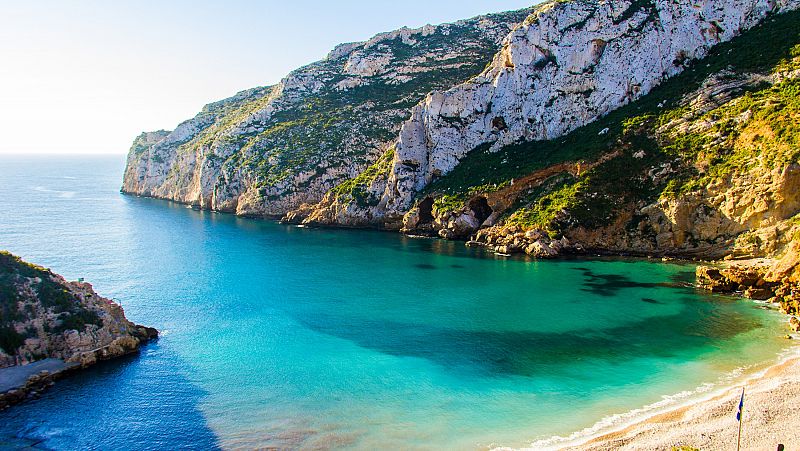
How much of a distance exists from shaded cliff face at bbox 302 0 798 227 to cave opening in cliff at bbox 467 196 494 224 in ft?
35.8

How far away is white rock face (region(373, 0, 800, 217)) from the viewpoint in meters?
70.3

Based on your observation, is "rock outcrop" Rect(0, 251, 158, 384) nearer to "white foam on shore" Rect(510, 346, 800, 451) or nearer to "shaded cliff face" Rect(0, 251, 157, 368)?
"shaded cliff face" Rect(0, 251, 157, 368)

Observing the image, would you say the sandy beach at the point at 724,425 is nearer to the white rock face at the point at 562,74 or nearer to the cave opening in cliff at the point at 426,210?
the white rock face at the point at 562,74

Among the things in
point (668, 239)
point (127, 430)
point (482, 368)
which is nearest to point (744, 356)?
point (482, 368)

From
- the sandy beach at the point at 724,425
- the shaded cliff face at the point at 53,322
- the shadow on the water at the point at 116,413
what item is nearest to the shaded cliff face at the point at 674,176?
the sandy beach at the point at 724,425

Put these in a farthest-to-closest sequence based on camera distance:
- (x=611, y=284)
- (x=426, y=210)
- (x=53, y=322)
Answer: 1. (x=426, y=210)
2. (x=611, y=284)
3. (x=53, y=322)

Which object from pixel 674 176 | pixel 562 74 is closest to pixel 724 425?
pixel 674 176

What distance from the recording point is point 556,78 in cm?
7606

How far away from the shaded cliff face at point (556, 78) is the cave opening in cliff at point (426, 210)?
3.22 metres

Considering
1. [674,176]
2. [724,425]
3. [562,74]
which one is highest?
[562,74]

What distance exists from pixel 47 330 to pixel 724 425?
39.6 m

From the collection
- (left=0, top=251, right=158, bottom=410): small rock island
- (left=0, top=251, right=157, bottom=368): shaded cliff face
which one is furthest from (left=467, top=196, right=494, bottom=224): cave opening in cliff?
(left=0, top=251, right=157, bottom=368): shaded cliff face

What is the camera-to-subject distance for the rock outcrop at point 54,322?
101ft

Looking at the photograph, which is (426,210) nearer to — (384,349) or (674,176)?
(674,176)
